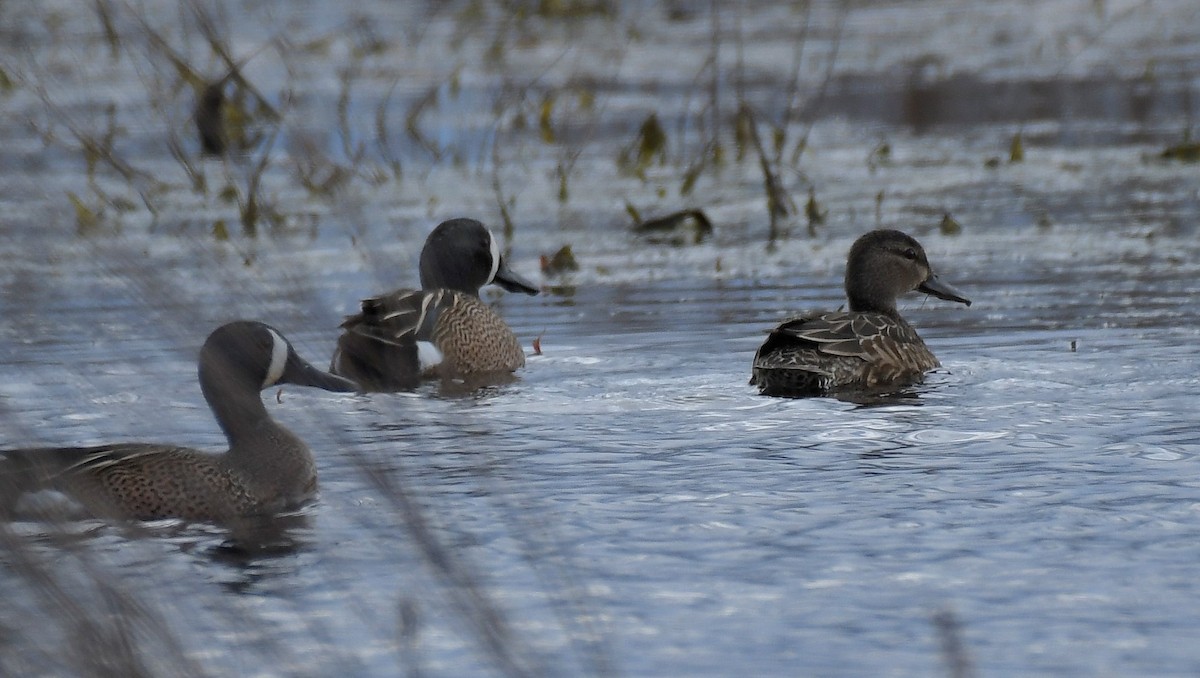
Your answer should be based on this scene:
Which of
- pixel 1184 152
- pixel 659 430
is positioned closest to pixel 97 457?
pixel 659 430

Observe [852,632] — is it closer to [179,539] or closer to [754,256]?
[179,539]

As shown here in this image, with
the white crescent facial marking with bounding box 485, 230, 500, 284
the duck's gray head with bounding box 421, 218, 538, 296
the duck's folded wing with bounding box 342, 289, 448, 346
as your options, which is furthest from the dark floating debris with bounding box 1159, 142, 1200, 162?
the duck's folded wing with bounding box 342, 289, 448, 346

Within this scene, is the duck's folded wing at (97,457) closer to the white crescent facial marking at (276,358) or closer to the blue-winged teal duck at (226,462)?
the blue-winged teal duck at (226,462)

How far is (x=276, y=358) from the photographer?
712cm

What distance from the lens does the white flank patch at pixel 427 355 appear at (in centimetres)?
922

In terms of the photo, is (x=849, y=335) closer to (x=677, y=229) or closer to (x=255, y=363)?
(x=255, y=363)

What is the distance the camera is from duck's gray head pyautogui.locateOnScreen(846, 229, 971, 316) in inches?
380

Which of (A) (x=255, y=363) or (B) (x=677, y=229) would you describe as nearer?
(A) (x=255, y=363)

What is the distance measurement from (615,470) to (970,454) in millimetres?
1227

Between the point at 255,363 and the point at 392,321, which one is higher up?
the point at 255,363

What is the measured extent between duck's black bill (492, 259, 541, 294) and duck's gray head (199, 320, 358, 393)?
3285mm

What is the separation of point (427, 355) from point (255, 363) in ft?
7.30

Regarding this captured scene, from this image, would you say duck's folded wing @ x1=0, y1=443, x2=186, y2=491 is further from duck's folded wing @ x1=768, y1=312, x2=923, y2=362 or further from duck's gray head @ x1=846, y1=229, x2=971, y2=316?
duck's gray head @ x1=846, y1=229, x2=971, y2=316

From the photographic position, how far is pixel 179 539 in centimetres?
623
